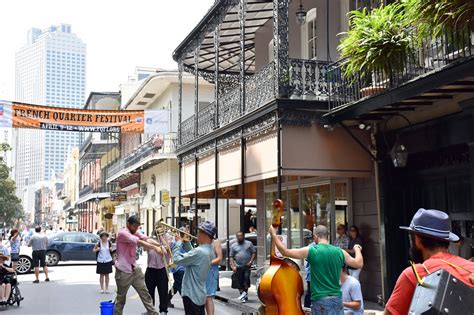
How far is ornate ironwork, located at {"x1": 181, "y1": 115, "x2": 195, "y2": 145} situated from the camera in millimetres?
20109

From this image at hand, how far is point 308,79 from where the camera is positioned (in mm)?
12883

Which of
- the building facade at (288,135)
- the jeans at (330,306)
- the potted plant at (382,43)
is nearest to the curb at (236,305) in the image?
the building facade at (288,135)

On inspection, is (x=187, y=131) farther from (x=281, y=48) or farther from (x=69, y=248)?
(x=69, y=248)

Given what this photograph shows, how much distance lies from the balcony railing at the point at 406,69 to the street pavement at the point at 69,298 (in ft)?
17.1

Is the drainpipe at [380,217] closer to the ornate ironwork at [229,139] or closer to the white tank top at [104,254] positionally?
the ornate ironwork at [229,139]

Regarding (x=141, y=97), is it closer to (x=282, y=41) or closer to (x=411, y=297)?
(x=282, y=41)

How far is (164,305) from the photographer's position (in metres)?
10.8

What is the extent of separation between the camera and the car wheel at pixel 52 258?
25.6 metres

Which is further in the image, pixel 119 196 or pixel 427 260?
pixel 119 196

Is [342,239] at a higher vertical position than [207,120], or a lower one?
lower

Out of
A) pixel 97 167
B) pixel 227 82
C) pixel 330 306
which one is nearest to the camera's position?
pixel 330 306

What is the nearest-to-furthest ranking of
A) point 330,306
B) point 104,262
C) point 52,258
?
point 330,306 → point 104,262 → point 52,258

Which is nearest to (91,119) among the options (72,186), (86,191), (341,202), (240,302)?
(240,302)

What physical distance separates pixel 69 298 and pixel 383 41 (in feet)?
32.2
